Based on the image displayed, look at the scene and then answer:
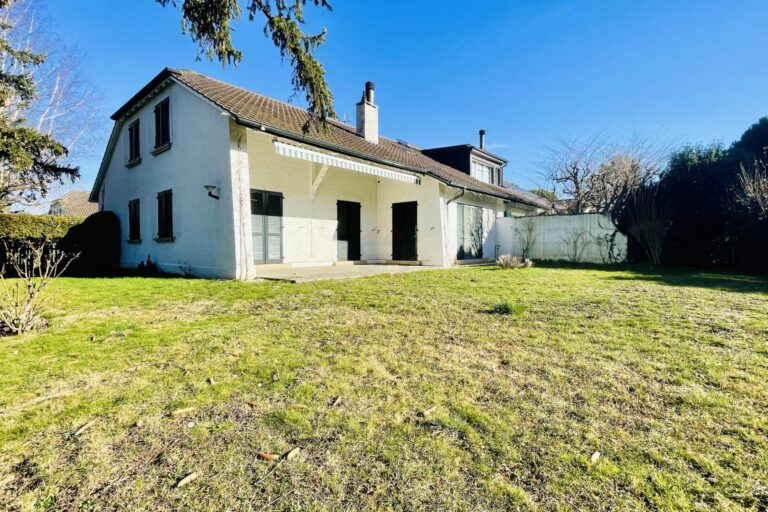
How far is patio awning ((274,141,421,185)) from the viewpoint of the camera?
1043 cm

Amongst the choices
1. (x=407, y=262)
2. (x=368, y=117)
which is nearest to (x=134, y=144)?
(x=368, y=117)

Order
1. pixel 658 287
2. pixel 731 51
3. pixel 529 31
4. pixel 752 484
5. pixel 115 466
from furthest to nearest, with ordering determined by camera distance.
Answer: pixel 529 31 < pixel 731 51 < pixel 658 287 < pixel 115 466 < pixel 752 484

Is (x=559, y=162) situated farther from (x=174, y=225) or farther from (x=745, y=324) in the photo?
(x=174, y=225)

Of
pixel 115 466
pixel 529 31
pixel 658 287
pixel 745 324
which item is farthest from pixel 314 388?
pixel 529 31

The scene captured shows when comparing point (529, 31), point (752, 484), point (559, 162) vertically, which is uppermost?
point (529, 31)

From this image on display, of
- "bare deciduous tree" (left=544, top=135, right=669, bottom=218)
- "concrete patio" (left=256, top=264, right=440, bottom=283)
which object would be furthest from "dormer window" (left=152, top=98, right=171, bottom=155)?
"bare deciduous tree" (left=544, top=135, right=669, bottom=218)

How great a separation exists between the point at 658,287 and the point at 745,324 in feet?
12.6

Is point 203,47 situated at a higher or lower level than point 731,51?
lower

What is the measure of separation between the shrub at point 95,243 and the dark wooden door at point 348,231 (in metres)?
9.29

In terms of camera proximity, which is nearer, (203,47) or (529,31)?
(203,47)

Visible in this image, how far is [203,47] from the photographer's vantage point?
705 centimetres

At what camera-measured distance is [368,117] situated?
57.3ft

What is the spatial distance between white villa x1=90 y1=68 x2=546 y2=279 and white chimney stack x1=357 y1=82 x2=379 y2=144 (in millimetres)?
53

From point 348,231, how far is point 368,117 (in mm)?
5935
